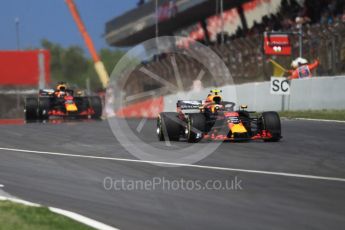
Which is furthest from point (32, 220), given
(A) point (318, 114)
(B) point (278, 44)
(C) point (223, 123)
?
(B) point (278, 44)

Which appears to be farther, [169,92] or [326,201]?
[169,92]

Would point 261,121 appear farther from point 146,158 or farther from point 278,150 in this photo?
point 146,158

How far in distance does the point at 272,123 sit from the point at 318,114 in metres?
9.44

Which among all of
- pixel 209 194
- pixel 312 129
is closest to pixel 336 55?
pixel 312 129

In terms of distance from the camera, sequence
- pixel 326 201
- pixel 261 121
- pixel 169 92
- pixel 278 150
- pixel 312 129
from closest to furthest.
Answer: pixel 326 201
pixel 278 150
pixel 261 121
pixel 312 129
pixel 169 92

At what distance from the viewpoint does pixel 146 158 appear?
44.1ft

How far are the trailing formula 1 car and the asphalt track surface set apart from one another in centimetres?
1161

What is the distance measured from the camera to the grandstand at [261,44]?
1049 inches

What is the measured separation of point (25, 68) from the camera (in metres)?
51.4

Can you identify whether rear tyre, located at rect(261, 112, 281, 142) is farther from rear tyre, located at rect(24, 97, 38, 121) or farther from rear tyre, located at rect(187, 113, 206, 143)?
rear tyre, located at rect(24, 97, 38, 121)

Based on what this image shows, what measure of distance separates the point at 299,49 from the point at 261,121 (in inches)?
548

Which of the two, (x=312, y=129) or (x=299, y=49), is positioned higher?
(x=299, y=49)

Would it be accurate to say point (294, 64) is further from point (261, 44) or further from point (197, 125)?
point (197, 125)

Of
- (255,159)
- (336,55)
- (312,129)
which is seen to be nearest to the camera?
(255,159)
